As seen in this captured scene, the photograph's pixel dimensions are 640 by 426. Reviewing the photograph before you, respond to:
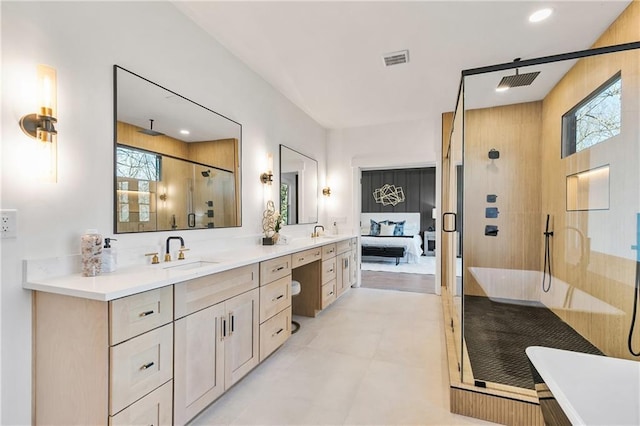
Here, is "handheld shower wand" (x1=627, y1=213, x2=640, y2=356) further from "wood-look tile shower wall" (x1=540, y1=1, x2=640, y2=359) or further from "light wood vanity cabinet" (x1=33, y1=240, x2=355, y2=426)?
"light wood vanity cabinet" (x1=33, y1=240, x2=355, y2=426)

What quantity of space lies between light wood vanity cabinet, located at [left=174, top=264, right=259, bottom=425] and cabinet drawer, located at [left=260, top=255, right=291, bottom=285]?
0.09m

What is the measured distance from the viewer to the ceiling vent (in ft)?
9.05

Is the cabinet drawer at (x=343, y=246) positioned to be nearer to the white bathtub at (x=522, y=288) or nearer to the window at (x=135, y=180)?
the white bathtub at (x=522, y=288)

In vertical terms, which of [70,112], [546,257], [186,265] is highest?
[70,112]

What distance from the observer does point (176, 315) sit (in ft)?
4.97

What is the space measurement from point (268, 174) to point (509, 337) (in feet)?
9.50

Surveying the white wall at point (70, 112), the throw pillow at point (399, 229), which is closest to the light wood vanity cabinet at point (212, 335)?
the white wall at point (70, 112)

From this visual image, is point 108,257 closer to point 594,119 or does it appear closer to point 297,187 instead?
point 297,187

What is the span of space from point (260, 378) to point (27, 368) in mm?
1321

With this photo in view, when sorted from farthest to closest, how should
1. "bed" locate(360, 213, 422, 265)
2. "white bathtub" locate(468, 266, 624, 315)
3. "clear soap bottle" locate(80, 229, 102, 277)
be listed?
"bed" locate(360, 213, 422, 265), "white bathtub" locate(468, 266, 624, 315), "clear soap bottle" locate(80, 229, 102, 277)

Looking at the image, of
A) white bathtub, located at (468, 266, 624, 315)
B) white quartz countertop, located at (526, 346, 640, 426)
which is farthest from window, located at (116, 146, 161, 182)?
white bathtub, located at (468, 266, 624, 315)

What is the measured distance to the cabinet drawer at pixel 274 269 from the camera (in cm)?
225

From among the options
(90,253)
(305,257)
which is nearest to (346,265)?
(305,257)

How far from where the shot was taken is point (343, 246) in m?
4.21
